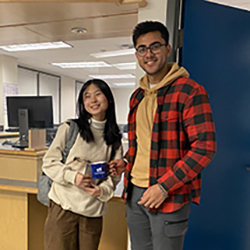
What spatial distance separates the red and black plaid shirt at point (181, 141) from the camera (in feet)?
3.11

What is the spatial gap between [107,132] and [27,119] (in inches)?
53.5

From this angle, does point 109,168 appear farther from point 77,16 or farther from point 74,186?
point 77,16

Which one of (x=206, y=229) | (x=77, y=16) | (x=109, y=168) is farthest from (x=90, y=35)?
(x=206, y=229)

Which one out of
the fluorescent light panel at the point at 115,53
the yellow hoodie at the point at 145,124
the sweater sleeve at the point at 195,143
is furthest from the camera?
the fluorescent light panel at the point at 115,53

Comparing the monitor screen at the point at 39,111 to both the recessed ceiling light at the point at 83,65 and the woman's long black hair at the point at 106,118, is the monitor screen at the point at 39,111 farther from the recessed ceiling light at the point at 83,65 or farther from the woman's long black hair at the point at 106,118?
the recessed ceiling light at the point at 83,65

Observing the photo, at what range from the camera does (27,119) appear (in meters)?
2.41

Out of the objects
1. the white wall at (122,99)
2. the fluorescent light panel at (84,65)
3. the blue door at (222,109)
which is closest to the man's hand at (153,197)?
Answer: the blue door at (222,109)

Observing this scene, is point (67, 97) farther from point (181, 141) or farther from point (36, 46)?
point (181, 141)

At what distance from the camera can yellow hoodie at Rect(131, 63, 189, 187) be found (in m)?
1.06

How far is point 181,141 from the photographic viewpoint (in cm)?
101

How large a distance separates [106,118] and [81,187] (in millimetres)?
403

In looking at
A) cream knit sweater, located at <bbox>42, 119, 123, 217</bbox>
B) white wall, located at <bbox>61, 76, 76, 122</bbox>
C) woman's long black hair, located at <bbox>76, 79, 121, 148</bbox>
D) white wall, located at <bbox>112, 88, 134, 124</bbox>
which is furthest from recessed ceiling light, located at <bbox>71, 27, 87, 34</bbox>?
white wall, located at <bbox>112, 88, 134, 124</bbox>

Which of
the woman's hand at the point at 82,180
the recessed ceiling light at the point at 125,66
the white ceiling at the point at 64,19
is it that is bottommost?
the woman's hand at the point at 82,180

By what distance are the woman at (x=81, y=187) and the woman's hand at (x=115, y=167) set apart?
2.7 inches
